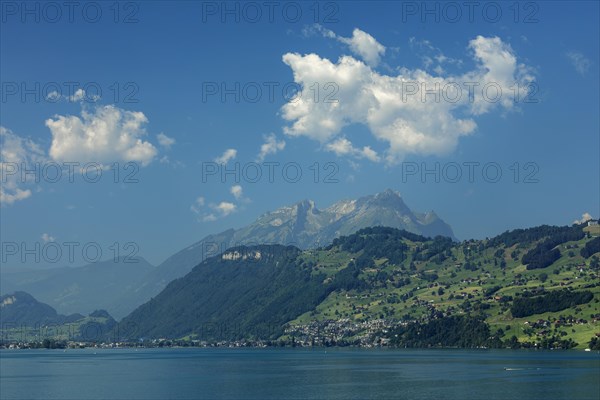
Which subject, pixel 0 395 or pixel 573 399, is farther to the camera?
pixel 0 395

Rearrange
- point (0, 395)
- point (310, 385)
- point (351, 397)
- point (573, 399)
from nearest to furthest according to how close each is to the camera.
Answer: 1. point (573, 399)
2. point (351, 397)
3. point (0, 395)
4. point (310, 385)

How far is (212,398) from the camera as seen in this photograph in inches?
5896

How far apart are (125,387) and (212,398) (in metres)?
37.9

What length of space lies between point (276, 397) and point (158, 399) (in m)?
25.5

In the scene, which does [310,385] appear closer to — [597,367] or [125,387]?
[125,387]

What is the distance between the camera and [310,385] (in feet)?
575

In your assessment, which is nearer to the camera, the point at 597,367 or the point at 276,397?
the point at 276,397

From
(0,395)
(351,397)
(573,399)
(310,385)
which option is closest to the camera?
(573,399)

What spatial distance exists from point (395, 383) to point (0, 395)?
95.2m

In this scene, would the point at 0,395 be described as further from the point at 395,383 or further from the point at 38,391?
the point at 395,383

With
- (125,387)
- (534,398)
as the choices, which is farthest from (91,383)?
(534,398)

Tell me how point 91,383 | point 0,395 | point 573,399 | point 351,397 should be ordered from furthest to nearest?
point 91,383
point 0,395
point 351,397
point 573,399

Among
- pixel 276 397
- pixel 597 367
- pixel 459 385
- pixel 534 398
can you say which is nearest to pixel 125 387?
pixel 276 397


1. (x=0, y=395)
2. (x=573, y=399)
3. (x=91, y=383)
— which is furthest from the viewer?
(x=91, y=383)
